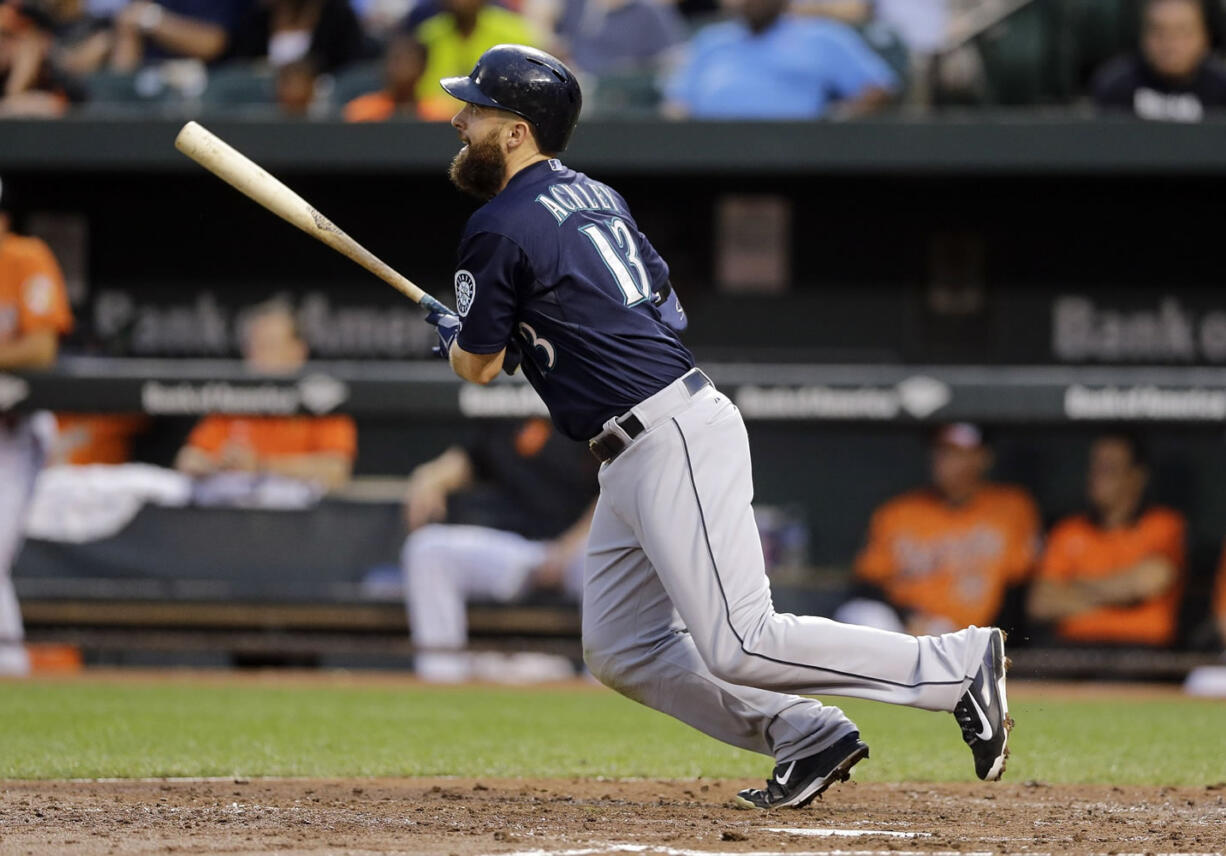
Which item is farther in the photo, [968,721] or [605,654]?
[605,654]

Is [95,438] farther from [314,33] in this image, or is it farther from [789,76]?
[789,76]

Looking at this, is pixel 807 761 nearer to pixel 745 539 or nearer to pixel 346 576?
pixel 745 539

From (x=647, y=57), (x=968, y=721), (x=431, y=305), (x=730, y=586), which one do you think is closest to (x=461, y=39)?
(x=647, y=57)

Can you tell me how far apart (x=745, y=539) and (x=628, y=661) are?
0.46m

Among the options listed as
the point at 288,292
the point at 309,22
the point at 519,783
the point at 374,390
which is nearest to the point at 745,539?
the point at 519,783

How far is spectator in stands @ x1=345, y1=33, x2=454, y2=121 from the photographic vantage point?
8477 millimetres

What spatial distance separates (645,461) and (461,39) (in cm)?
535

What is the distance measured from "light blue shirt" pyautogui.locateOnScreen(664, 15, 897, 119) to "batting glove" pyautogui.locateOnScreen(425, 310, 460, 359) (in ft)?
14.1

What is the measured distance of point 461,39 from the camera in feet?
28.4

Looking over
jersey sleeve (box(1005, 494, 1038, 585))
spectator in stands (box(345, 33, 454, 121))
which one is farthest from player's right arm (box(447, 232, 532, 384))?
spectator in stands (box(345, 33, 454, 121))

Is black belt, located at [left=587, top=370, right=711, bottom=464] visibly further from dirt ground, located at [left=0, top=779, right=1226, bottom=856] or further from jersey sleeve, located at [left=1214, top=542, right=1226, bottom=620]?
jersey sleeve, located at [left=1214, top=542, right=1226, bottom=620]

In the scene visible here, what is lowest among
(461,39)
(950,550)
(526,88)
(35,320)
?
(950,550)

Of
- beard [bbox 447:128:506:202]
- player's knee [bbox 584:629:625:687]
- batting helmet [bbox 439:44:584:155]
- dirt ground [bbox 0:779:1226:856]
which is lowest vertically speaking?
dirt ground [bbox 0:779:1226:856]

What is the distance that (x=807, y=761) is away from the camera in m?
3.94
